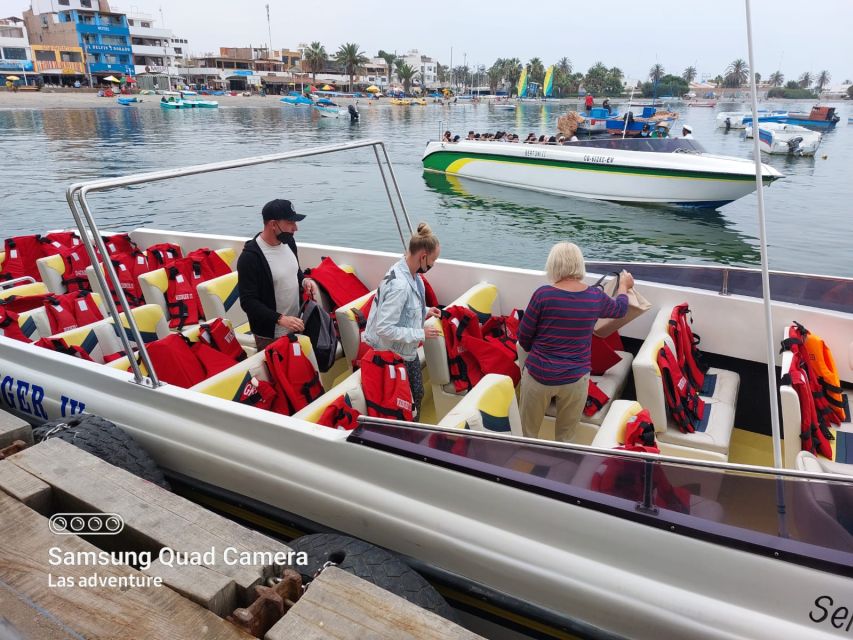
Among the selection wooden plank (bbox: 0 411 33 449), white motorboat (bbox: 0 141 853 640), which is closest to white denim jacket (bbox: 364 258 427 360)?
white motorboat (bbox: 0 141 853 640)

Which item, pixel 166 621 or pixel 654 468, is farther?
pixel 654 468

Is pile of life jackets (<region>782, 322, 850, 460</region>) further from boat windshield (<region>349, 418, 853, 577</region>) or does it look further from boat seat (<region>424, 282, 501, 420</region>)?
boat seat (<region>424, 282, 501, 420</region>)

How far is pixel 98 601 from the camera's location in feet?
6.33

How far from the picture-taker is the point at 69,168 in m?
21.8

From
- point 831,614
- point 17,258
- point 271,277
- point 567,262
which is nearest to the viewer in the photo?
point 831,614

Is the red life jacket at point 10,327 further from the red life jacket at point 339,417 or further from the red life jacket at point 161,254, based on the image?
the red life jacket at point 339,417

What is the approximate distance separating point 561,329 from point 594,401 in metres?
0.94

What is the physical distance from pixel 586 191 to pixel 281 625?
15.2 metres

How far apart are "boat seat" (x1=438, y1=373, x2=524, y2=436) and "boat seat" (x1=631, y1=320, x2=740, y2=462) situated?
2.44ft

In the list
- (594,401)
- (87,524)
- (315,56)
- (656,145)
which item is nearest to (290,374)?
(87,524)

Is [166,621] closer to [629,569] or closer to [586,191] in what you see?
[629,569]

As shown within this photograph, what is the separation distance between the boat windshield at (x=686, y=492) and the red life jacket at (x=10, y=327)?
3.25 m

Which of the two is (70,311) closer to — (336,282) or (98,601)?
(336,282)

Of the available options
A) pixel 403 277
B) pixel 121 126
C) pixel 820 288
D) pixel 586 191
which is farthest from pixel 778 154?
pixel 121 126
